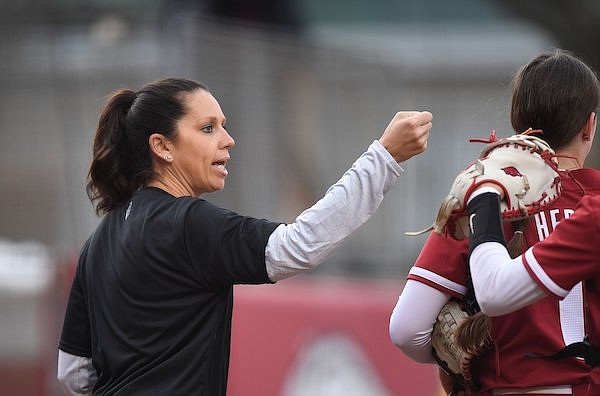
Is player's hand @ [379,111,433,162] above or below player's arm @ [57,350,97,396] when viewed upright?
above

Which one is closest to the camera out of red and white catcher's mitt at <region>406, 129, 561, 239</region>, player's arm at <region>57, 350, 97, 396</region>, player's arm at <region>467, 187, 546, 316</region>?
player's arm at <region>467, 187, 546, 316</region>

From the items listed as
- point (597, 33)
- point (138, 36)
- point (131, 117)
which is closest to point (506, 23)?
point (597, 33)

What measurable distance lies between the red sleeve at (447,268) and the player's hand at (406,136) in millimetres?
245

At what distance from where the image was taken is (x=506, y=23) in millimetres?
17891

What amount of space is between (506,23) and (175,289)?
15139 mm

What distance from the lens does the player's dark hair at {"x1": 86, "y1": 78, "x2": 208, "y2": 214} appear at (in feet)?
→ 11.6

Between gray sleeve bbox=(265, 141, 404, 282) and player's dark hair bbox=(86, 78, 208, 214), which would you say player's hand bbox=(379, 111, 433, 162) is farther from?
player's dark hair bbox=(86, 78, 208, 214)

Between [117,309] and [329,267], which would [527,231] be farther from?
[329,267]

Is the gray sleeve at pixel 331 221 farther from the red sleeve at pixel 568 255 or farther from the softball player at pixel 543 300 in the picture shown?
the red sleeve at pixel 568 255

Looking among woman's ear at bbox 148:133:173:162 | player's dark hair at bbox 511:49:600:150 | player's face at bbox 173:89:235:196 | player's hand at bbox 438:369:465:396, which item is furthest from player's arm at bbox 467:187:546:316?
woman's ear at bbox 148:133:173:162

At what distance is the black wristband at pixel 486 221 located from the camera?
119 inches

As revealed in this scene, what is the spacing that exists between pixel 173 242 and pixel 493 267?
2.84 feet

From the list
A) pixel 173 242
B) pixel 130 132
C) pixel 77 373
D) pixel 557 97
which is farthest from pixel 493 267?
pixel 77 373

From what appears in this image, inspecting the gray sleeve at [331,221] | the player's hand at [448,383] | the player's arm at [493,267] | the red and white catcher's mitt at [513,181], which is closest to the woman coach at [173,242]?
the gray sleeve at [331,221]
